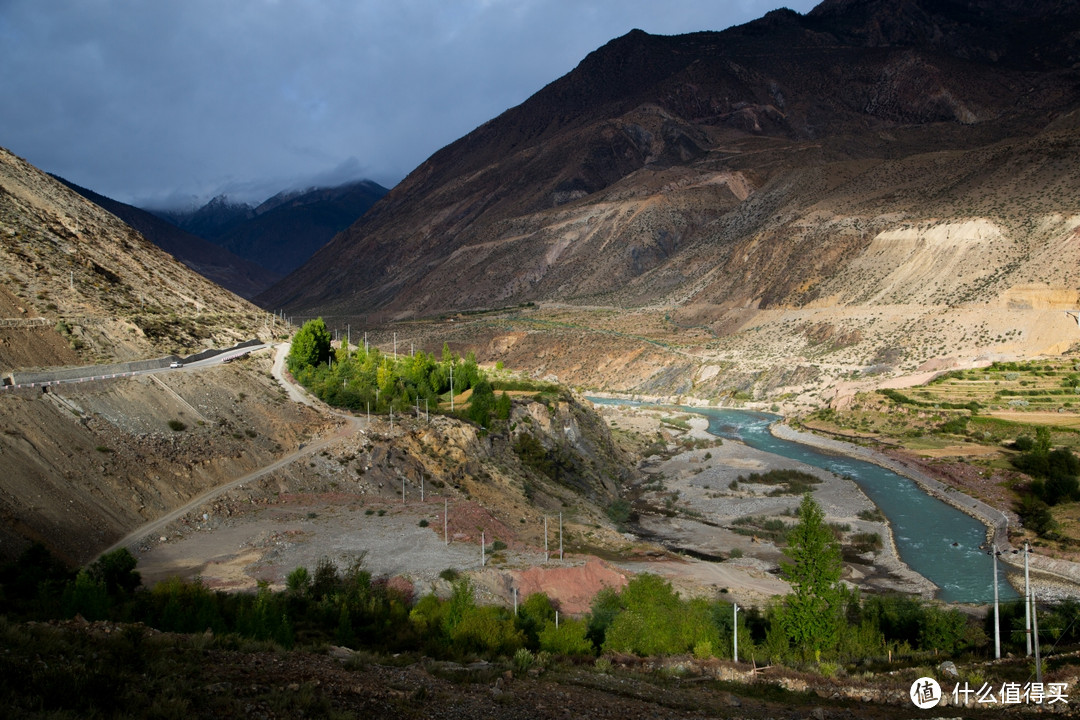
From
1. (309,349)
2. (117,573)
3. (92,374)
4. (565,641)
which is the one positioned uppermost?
(309,349)

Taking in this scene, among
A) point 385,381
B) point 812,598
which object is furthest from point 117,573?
point 385,381

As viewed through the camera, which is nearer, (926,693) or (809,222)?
(926,693)

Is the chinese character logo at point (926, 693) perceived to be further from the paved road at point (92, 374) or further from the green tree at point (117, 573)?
the paved road at point (92, 374)

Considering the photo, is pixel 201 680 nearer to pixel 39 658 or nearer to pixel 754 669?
pixel 39 658

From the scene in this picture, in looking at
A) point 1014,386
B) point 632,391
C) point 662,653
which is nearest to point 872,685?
point 662,653

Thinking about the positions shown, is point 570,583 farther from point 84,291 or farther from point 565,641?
point 84,291

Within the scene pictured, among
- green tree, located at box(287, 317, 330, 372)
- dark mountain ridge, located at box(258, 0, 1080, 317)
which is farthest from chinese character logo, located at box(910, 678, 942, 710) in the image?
dark mountain ridge, located at box(258, 0, 1080, 317)

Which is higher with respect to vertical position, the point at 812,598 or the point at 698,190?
the point at 698,190

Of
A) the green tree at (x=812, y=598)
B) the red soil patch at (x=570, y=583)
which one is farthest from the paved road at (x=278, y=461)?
the green tree at (x=812, y=598)
